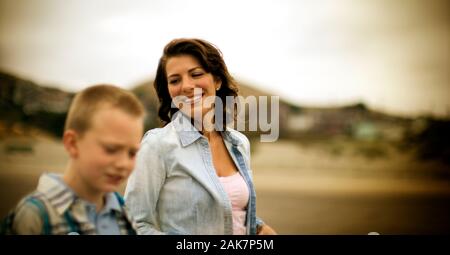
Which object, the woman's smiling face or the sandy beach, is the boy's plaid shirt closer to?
the woman's smiling face

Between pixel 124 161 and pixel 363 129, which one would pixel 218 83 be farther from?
pixel 363 129

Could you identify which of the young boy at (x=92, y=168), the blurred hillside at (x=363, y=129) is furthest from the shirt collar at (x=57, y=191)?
the blurred hillside at (x=363, y=129)

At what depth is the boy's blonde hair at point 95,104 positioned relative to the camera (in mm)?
1396

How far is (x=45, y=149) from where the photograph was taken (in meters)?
1.86

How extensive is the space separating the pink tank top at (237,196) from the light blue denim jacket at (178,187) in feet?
0.07

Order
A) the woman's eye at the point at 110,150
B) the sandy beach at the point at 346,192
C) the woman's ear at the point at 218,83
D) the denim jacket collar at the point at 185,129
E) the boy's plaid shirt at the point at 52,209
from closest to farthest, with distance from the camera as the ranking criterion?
1. the boy's plaid shirt at the point at 52,209
2. the woman's eye at the point at 110,150
3. the denim jacket collar at the point at 185,129
4. the woman's ear at the point at 218,83
5. the sandy beach at the point at 346,192

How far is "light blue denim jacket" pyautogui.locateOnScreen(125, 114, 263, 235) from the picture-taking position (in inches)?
59.5

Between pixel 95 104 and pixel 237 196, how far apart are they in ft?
1.86

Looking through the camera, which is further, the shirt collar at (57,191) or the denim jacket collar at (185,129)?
Result: the denim jacket collar at (185,129)

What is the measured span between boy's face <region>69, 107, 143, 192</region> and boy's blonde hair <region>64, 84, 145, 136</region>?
1cm

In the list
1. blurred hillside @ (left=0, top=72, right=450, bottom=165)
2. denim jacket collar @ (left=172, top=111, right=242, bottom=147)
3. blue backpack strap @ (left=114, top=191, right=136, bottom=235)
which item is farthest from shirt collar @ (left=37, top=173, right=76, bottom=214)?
blurred hillside @ (left=0, top=72, right=450, bottom=165)

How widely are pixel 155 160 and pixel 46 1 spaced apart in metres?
0.86

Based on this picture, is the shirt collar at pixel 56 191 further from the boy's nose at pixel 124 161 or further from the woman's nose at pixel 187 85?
the woman's nose at pixel 187 85
